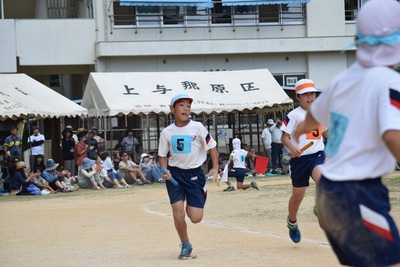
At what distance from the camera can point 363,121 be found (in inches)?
174

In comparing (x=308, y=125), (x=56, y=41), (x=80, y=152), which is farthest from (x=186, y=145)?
(x=56, y=41)

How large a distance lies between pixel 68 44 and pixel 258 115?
827 centimetres

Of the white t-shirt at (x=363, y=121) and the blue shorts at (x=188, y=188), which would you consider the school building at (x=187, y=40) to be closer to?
the blue shorts at (x=188, y=188)

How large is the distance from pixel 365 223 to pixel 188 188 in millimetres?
5727

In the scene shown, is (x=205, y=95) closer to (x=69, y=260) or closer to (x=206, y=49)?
(x=206, y=49)

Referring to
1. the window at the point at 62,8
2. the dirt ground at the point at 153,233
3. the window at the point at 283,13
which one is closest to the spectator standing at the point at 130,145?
the dirt ground at the point at 153,233

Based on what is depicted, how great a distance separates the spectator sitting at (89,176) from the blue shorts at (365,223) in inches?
847

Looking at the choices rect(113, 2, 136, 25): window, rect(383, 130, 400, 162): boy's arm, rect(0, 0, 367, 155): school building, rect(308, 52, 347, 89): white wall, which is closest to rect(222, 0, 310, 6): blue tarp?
rect(0, 0, 367, 155): school building

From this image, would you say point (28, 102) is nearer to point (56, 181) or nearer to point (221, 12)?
point (56, 181)

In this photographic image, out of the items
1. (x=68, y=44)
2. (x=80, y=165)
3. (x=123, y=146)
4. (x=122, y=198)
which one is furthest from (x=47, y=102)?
(x=68, y=44)

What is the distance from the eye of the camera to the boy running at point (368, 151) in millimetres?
4371

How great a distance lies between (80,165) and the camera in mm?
27125

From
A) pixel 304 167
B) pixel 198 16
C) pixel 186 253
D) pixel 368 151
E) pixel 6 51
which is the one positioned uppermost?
pixel 198 16

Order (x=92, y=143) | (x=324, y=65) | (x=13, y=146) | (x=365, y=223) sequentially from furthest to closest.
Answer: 1. (x=324, y=65)
2. (x=92, y=143)
3. (x=13, y=146)
4. (x=365, y=223)
